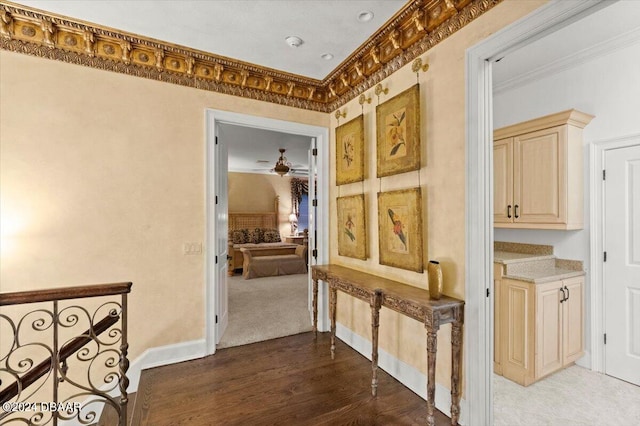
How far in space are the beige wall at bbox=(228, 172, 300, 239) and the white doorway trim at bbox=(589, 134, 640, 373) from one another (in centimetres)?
848

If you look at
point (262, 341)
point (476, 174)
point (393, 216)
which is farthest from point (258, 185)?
point (476, 174)

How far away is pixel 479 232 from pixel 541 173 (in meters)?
1.71

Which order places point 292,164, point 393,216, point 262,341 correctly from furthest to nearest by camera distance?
point 292,164
point 262,341
point 393,216

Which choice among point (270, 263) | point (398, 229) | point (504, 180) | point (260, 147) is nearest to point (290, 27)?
point (398, 229)

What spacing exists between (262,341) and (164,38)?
3229 mm

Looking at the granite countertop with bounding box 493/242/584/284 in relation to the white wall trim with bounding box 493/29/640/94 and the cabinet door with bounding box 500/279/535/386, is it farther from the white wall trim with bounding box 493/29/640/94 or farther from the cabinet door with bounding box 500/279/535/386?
the white wall trim with bounding box 493/29/640/94

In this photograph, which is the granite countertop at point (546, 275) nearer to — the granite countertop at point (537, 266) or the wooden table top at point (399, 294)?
the granite countertop at point (537, 266)

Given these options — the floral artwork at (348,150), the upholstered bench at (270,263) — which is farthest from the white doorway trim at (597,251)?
the upholstered bench at (270,263)

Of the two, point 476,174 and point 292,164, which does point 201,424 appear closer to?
point 476,174

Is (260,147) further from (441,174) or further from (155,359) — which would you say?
(441,174)

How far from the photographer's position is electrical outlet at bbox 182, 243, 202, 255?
304cm

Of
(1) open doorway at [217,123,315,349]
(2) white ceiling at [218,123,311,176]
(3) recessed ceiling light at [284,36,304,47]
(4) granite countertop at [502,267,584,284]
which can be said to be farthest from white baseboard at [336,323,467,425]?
(3) recessed ceiling light at [284,36,304,47]

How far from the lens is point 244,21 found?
8.05ft

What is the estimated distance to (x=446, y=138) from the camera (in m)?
2.24
